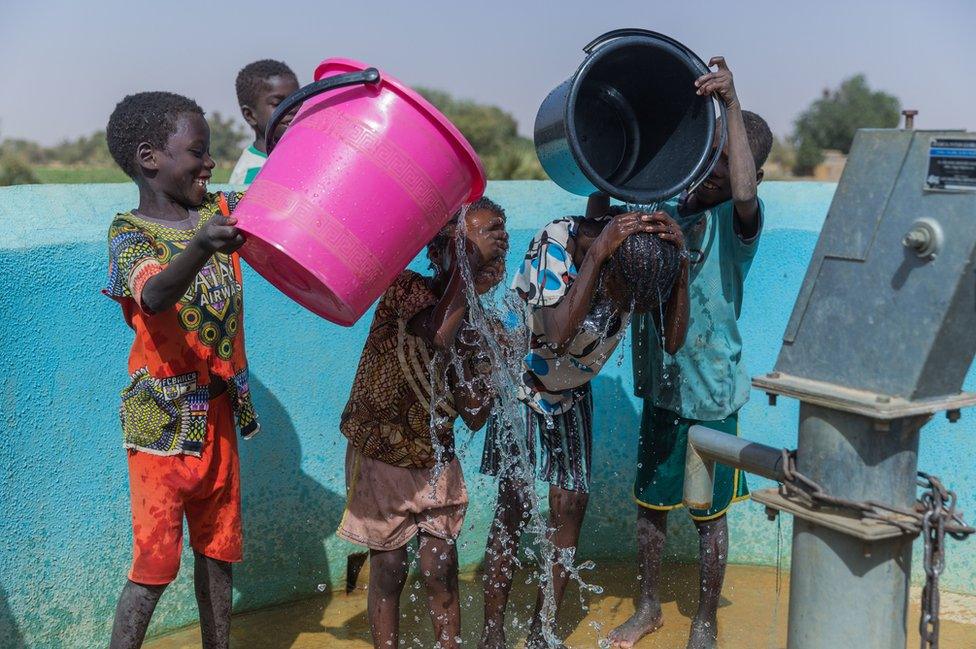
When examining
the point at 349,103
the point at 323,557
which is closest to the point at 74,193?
the point at 349,103

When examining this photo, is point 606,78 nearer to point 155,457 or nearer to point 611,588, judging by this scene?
point 155,457

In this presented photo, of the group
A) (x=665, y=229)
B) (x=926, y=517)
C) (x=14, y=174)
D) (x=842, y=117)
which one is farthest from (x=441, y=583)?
(x=842, y=117)

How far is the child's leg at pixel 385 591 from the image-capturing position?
278 centimetres

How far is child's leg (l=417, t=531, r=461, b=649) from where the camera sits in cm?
282

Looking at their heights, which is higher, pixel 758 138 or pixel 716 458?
pixel 758 138

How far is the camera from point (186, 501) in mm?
2635

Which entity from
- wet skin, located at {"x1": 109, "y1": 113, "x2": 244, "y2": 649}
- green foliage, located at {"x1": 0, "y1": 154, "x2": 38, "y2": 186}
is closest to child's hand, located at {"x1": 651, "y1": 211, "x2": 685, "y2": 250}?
wet skin, located at {"x1": 109, "y1": 113, "x2": 244, "y2": 649}

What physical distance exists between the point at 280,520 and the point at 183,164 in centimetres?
144

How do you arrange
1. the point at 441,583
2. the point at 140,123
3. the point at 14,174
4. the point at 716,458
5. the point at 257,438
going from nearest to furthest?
the point at 716,458 < the point at 140,123 < the point at 441,583 < the point at 257,438 < the point at 14,174

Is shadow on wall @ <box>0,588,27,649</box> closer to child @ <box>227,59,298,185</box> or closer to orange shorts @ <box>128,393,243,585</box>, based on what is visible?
orange shorts @ <box>128,393,243,585</box>

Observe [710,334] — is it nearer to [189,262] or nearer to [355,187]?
[355,187]

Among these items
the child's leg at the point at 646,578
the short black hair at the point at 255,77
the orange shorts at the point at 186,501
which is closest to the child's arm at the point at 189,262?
the orange shorts at the point at 186,501

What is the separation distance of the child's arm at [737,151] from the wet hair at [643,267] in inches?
→ 14.0

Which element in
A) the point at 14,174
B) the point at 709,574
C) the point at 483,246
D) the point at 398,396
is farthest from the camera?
the point at 14,174
